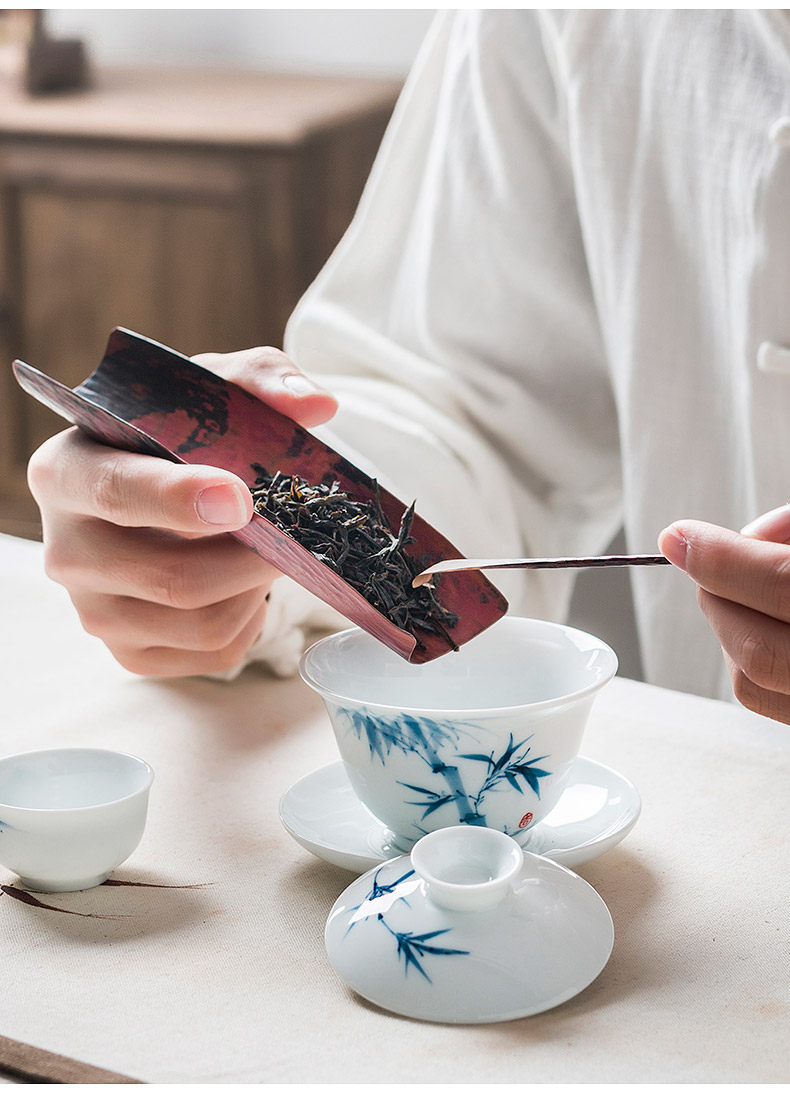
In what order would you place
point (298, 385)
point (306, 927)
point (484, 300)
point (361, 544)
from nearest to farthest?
point (306, 927), point (361, 544), point (298, 385), point (484, 300)

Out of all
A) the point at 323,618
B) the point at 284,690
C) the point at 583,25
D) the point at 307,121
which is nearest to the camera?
the point at 284,690

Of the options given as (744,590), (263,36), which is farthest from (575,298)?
Result: (263,36)

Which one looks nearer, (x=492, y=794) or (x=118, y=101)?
(x=492, y=794)

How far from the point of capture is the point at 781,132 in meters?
1.15

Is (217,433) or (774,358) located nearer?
(217,433)

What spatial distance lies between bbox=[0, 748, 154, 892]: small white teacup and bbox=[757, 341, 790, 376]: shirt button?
0.83 m

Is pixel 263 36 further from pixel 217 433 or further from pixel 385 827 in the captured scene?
pixel 385 827

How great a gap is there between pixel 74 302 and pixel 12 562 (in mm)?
1988

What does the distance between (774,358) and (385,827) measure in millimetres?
748

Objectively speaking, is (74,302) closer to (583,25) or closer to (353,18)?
(353,18)

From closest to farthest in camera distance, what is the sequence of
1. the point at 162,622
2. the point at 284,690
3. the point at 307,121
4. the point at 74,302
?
the point at 162,622
the point at 284,690
the point at 307,121
the point at 74,302

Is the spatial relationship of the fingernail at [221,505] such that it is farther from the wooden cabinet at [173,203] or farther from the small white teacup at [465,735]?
the wooden cabinet at [173,203]

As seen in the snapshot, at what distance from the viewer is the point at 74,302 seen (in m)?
3.11
